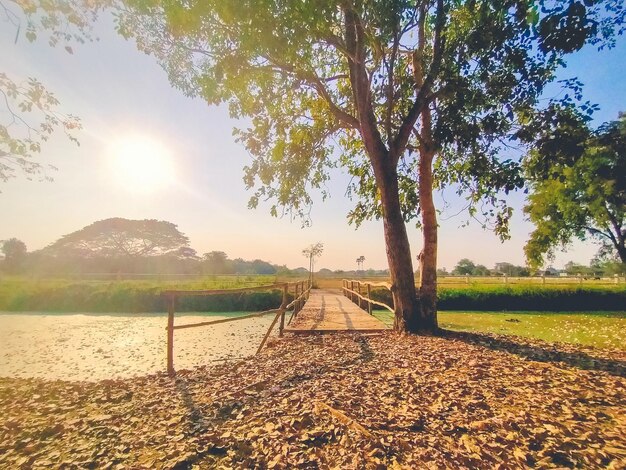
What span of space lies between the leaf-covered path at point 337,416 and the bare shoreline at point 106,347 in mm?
2058

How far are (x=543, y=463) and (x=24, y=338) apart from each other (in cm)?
1432

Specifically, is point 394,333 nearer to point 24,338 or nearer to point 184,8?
point 184,8

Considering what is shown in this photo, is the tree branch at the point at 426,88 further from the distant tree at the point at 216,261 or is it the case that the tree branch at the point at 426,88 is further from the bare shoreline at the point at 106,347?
the distant tree at the point at 216,261

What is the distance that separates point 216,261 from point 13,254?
28.4 metres

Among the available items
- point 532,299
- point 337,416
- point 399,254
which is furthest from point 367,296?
point 532,299

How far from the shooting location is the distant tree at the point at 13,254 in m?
44.8

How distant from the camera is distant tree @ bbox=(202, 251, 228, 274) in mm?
58553

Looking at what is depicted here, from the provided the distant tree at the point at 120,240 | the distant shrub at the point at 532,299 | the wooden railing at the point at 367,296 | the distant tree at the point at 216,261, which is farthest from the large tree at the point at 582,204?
the distant tree at the point at 120,240

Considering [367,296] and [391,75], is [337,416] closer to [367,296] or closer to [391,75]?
[391,75]

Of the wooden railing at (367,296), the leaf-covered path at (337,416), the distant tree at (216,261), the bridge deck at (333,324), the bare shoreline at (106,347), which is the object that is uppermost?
Answer: the distant tree at (216,261)

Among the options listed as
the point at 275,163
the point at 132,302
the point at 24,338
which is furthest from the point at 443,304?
the point at 24,338

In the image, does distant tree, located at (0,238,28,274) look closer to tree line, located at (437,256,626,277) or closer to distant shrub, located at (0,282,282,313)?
distant shrub, located at (0,282,282,313)

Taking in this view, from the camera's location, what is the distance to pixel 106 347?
947 cm

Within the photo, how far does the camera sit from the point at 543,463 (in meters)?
2.43
